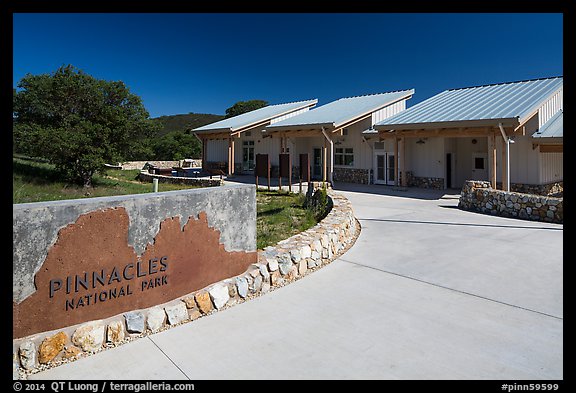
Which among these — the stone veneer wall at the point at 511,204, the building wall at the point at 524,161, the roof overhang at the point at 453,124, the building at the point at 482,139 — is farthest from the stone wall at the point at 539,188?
the stone veneer wall at the point at 511,204

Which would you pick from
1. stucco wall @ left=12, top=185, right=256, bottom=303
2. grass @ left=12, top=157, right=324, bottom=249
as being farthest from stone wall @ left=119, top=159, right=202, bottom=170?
stucco wall @ left=12, top=185, right=256, bottom=303

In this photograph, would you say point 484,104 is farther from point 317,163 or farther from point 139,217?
point 139,217

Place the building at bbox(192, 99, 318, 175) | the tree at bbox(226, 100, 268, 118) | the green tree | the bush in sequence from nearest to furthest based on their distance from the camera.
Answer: the bush < the building at bbox(192, 99, 318, 175) < the green tree < the tree at bbox(226, 100, 268, 118)

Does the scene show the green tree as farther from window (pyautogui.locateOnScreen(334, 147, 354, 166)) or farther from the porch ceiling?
the porch ceiling

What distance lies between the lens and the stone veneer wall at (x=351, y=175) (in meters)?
21.8

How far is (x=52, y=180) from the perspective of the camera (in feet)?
69.6

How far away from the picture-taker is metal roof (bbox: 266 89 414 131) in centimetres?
1970

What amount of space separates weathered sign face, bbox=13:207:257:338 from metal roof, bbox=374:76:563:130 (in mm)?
13021

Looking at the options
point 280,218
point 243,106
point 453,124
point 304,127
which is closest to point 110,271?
point 280,218

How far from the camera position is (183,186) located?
2117 cm

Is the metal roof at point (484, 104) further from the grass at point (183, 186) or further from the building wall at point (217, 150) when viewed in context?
the building wall at point (217, 150)

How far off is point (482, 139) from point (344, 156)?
743 cm
